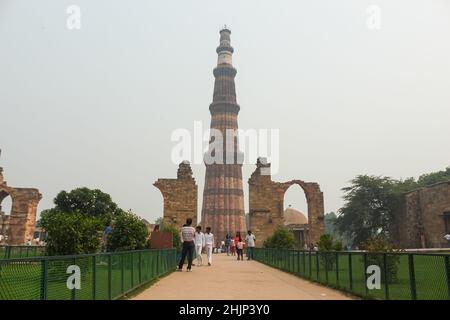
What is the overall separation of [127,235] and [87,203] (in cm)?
2205

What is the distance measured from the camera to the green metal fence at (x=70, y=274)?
3.72 m

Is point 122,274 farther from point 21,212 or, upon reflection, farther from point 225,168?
point 225,168

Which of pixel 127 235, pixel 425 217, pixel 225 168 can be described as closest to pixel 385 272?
pixel 127 235

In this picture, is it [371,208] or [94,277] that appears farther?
[371,208]

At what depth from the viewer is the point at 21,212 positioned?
29.9 metres

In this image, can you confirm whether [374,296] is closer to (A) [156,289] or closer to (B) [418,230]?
(A) [156,289]

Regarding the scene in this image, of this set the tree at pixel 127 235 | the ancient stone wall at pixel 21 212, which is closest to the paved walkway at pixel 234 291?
the tree at pixel 127 235

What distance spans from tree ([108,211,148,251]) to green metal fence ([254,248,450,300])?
5266 mm

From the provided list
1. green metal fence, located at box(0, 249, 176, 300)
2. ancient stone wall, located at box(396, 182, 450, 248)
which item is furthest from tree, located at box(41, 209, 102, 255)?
ancient stone wall, located at box(396, 182, 450, 248)

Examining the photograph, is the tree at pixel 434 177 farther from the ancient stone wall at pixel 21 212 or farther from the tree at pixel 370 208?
the ancient stone wall at pixel 21 212

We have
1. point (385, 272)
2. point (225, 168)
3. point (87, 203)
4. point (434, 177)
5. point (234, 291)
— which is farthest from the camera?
point (225, 168)

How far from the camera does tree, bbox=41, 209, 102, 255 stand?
10.0 meters

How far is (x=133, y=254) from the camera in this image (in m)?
6.89

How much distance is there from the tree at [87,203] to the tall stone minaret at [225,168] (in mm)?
13979
